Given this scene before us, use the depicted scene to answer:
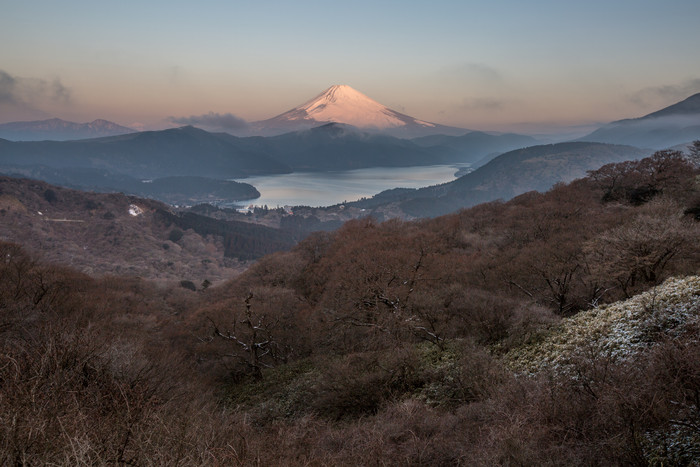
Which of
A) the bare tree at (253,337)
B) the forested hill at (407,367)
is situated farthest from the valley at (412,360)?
the bare tree at (253,337)

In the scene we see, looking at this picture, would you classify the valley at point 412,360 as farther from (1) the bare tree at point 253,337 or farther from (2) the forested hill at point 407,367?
(1) the bare tree at point 253,337

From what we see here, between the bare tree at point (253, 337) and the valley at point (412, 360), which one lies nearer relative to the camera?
the valley at point (412, 360)

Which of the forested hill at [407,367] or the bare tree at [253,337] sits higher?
the forested hill at [407,367]

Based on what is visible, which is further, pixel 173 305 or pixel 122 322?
pixel 173 305

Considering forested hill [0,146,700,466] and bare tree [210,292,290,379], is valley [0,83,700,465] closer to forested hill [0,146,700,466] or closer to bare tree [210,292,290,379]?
forested hill [0,146,700,466]

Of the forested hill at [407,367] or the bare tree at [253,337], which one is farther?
the bare tree at [253,337]

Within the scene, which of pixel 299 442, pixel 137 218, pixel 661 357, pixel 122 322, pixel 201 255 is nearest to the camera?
pixel 661 357

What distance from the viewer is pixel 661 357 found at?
6.52 meters

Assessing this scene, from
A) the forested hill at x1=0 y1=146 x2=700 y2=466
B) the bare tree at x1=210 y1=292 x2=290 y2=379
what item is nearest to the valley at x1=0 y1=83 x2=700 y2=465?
the forested hill at x1=0 y1=146 x2=700 y2=466

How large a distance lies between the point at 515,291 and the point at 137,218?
6032 inches

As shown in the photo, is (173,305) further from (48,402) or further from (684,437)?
(684,437)

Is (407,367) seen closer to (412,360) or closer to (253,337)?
(412,360)

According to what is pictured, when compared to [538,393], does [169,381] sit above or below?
below

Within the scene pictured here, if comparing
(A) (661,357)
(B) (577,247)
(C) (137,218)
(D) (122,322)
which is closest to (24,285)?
(D) (122,322)
